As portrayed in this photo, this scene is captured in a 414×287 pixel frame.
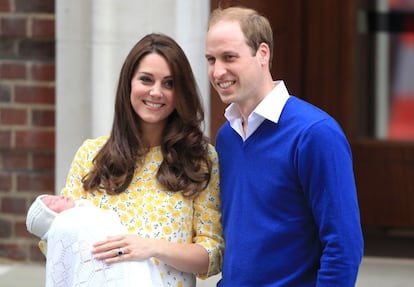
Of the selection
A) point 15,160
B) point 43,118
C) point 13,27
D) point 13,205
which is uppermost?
point 13,27

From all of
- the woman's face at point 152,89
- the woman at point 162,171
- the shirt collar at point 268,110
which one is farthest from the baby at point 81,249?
the shirt collar at point 268,110

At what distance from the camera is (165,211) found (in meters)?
3.26

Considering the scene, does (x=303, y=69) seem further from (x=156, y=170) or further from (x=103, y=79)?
(x=156, y=170)

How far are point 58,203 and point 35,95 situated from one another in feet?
7.85

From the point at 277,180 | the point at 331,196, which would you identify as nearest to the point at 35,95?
the point at 277,180

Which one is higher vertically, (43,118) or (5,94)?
(5,94)

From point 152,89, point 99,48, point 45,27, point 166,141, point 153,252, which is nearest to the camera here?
point 153,252

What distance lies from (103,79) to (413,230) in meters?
2.19

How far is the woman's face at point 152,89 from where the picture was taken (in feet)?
10.7

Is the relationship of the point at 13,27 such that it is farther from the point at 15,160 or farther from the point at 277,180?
the point at 277,180

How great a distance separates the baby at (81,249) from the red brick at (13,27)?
2431mm

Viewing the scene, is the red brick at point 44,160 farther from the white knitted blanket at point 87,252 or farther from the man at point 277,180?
the man at point 277,180

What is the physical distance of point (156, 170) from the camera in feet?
10.9

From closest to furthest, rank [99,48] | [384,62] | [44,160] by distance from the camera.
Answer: [99,48], [44,160], [384,62]
